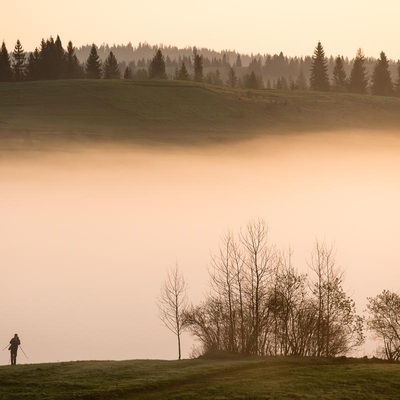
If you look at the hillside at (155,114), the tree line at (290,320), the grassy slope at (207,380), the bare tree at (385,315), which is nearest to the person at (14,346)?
the grassy slope at (207,380)

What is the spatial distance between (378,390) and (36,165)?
145104mm

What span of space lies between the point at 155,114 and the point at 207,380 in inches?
5527

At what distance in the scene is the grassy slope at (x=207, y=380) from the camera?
43.6 meters

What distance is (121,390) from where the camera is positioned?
44.5 m

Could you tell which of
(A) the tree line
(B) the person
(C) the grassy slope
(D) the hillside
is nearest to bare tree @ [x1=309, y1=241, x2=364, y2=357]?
(A) the tree line

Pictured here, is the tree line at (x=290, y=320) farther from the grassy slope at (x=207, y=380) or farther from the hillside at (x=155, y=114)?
the hillside at (x=155, y=114)

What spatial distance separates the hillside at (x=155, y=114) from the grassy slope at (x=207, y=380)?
127 metres

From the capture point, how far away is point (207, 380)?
46406 mm

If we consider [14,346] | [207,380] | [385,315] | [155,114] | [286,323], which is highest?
[155,114]

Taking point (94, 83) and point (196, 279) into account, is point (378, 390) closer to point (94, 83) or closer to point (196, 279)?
point (196, 279)

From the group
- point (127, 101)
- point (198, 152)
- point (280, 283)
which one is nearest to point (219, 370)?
point (280, 283)

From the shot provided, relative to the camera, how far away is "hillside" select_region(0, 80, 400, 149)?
178 m

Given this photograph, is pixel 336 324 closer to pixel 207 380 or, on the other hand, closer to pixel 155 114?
pixel 207 380

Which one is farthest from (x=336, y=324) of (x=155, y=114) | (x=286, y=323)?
(x=155, y=114)
